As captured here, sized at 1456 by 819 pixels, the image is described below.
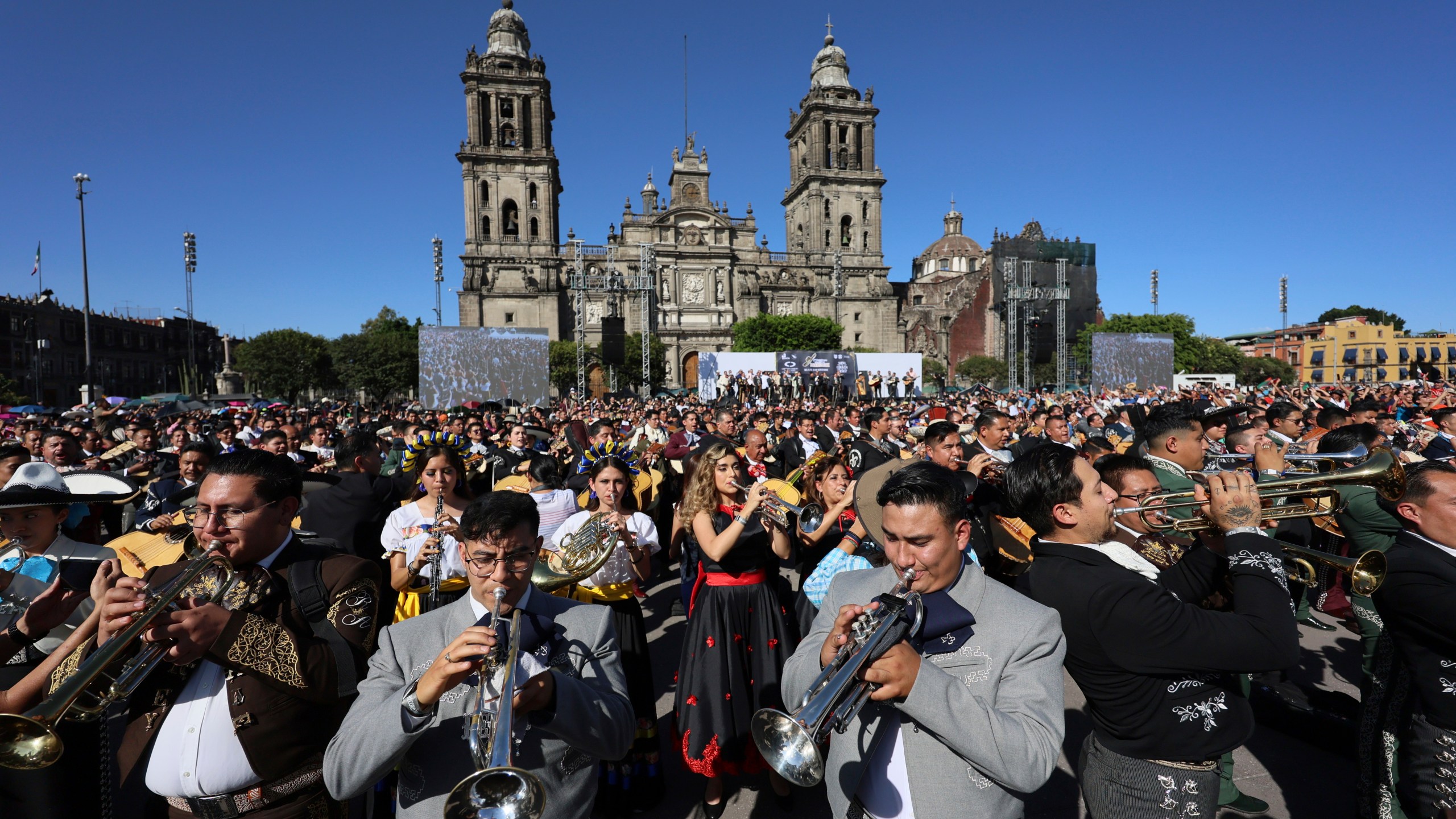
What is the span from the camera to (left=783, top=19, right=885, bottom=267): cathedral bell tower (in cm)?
6700

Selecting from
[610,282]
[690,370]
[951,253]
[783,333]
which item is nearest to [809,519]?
[610,282]

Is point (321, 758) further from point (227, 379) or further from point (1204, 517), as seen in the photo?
point (227, 379)

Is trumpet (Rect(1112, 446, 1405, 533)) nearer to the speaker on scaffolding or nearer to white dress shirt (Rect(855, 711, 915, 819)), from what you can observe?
white dress shirt (Rect(855, 711, 915, 819))

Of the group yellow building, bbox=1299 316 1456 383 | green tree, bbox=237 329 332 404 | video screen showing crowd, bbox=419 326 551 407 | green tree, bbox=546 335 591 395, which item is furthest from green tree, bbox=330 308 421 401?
yellow building, bbox=1299 316 1456 383

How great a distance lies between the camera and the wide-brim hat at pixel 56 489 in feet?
9.89

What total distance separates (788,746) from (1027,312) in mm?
46983

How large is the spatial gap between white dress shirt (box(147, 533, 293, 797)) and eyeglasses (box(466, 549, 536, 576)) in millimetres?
952

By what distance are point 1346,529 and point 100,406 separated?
924 inches

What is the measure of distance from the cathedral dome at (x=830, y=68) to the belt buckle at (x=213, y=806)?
74.4 meters

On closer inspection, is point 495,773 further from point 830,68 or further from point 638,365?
point 830,68

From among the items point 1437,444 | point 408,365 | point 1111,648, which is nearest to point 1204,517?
point 1111,648

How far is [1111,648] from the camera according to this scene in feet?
7.39

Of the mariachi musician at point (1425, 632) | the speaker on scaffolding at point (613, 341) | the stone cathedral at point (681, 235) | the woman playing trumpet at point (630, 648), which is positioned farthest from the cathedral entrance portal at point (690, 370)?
the mariachi musician at point (1425, 632)

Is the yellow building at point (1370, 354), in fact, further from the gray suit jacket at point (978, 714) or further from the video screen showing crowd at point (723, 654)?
the gray suit jacket at point (978, 714)
